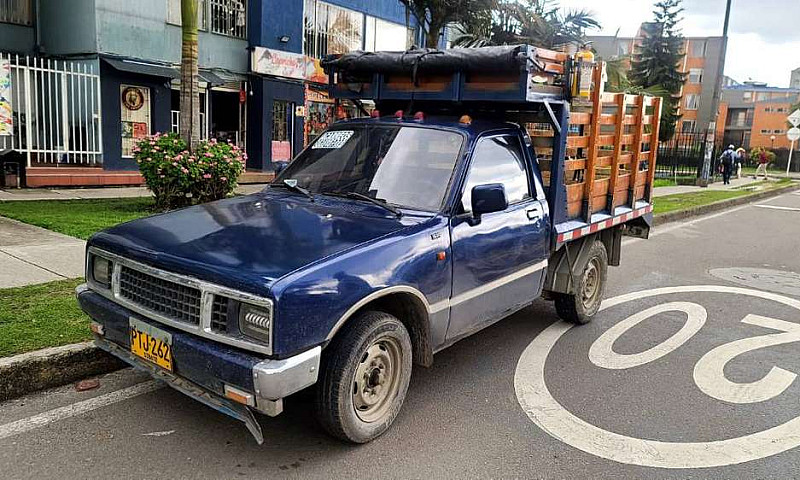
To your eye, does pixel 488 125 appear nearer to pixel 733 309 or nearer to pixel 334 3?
pixel 733 309

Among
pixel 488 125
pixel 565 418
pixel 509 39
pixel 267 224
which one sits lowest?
pixel 565 418

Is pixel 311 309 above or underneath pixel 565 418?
above

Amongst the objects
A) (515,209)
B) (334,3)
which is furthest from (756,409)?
(334,3)

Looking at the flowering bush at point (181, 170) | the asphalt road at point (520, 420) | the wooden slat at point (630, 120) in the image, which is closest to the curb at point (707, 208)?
the wooden slat at point (630, 120)

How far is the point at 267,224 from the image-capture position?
387 cm

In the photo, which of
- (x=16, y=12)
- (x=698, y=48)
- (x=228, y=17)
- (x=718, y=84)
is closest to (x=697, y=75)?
(x=698, y=48)

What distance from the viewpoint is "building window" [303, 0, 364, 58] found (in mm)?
20406

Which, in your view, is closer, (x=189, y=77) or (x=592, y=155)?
(x=592, y=155)

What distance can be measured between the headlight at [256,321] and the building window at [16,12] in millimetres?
15843

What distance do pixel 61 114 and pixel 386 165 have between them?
13.1m

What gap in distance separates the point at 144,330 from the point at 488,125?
9.57 feet

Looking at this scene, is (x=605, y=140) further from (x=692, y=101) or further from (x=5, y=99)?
(x=692, y=101)

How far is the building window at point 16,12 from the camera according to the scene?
50.3ft

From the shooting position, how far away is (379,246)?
3605 mm
